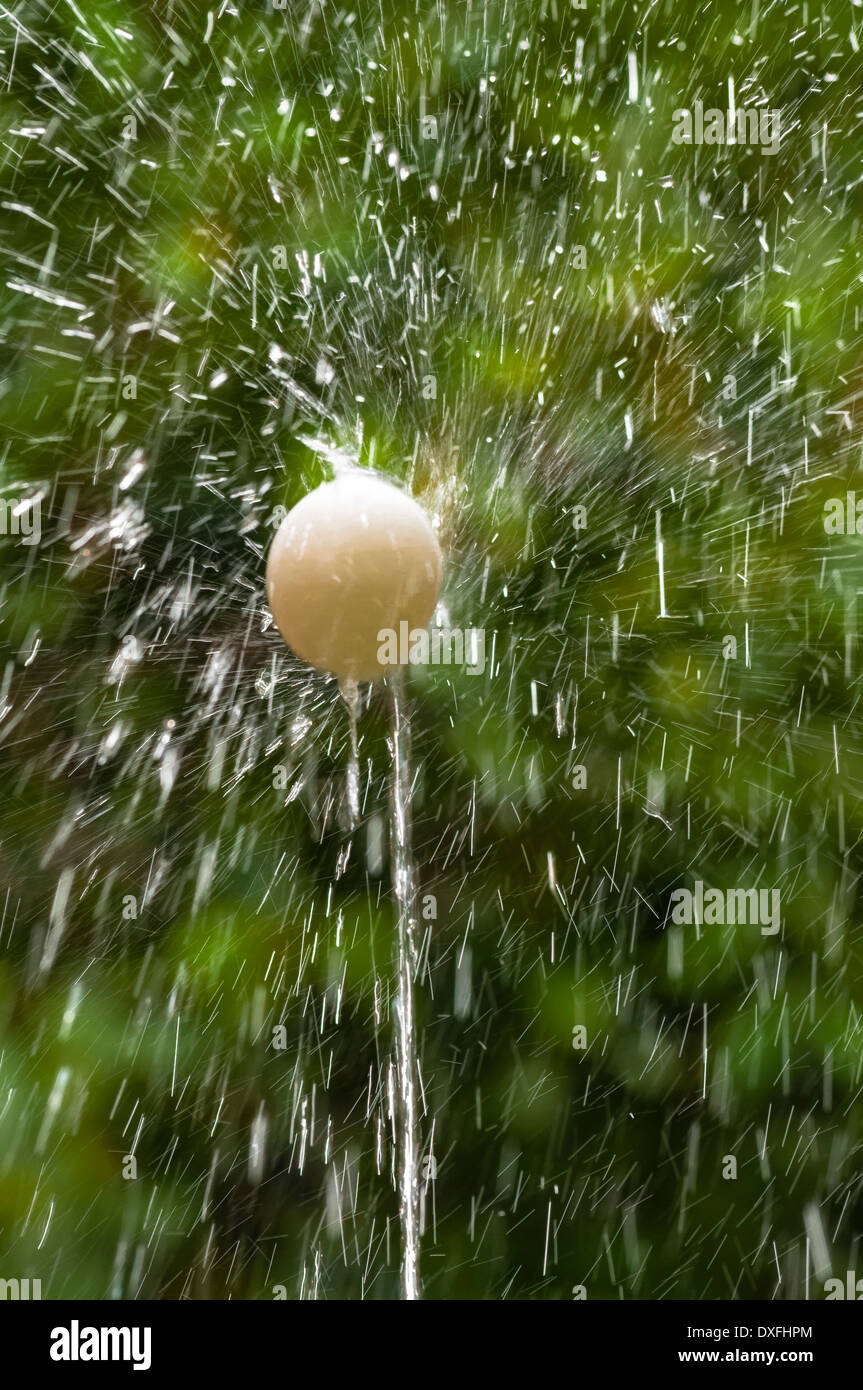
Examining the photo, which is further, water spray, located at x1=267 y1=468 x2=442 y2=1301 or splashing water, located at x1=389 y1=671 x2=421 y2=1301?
splashing water, located at x1=389 y1=671 x2=421 y2=1301

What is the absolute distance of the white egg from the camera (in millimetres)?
925

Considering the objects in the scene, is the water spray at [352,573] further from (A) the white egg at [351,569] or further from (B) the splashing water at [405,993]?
(B) the splashing water at [405,993]

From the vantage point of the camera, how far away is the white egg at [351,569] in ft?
3.04

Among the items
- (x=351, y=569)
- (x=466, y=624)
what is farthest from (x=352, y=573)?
(x=466, y=624)

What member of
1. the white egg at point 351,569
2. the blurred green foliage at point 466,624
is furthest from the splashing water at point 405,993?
the white egg at point 351,569

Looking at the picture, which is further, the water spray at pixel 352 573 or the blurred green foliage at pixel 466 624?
the blurred green foliage at pixel 466 624

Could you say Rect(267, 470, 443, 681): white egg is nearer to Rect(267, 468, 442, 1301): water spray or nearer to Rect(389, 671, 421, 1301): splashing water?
Rect(267, 468, 442, 1301): water spray

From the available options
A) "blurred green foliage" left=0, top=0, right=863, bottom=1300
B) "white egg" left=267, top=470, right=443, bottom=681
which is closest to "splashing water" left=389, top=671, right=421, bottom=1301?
"blurred green foliage" left=0, top=0, right=863, bottom=1300

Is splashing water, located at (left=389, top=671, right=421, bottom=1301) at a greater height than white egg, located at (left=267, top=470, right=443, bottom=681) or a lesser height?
lesser

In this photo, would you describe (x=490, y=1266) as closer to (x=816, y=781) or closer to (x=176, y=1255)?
(x=176, y=1255)

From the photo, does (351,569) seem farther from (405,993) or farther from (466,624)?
(405,993)

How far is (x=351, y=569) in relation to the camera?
92 cm
